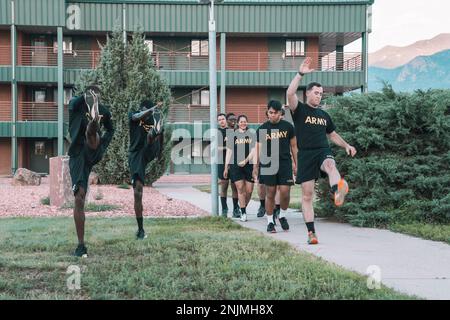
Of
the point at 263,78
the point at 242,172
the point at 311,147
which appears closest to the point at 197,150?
the point at 263,78

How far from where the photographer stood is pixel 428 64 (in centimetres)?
12038

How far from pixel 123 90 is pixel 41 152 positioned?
1850 centimetres

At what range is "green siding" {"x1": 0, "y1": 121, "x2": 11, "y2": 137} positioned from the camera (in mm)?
35906

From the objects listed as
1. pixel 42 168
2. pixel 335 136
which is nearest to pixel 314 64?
pixel 42 168

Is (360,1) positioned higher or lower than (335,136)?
higher

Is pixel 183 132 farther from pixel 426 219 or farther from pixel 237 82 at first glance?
pixel 426 219

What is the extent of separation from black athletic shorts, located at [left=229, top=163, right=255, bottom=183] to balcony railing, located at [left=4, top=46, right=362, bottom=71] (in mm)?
27220

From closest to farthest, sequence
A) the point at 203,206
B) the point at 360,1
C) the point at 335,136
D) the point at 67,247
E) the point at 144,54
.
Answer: the point at 67,247 → the point at 335,136 → the point at 203,206 → the point at 144,54 → the point at 360,1

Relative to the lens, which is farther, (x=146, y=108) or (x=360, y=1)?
(x=360, y=1)

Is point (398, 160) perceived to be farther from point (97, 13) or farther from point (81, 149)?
point (97, 13)

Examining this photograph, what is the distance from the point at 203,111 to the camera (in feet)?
128

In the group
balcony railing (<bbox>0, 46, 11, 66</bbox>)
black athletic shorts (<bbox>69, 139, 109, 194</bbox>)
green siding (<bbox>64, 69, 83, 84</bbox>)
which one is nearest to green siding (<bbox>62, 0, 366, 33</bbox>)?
green siding (<bbox>64, 69, 83, 84</bbox>)

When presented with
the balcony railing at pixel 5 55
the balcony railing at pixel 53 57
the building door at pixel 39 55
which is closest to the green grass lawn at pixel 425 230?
the balcony railing at pixel 53 57

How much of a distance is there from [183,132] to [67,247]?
3024 cm
